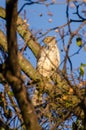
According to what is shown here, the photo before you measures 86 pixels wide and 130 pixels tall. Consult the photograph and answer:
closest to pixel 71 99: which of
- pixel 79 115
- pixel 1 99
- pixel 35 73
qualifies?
pixel 79 115

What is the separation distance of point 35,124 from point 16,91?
0.19 meters

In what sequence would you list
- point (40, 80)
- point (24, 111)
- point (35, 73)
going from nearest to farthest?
point (24, 111), point (40, 80), point (35, 73)

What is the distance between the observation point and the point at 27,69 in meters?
4.23

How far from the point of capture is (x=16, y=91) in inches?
76.5

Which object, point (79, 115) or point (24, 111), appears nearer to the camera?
point (24, 111)

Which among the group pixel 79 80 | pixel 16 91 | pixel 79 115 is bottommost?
pixel 79 115

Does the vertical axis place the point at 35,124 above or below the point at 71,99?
above

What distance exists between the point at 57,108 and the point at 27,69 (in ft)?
4.07

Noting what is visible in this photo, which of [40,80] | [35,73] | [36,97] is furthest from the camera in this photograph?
[35,73]

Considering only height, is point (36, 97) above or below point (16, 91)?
below

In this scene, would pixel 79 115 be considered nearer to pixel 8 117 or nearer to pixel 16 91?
pixel 8 117

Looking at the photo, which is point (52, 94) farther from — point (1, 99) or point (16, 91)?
point (16, 91)

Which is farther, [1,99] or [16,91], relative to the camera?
[1,99]

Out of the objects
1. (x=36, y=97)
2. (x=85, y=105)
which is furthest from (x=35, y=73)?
(x=85, y=105)
